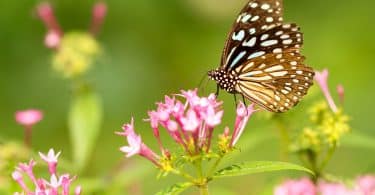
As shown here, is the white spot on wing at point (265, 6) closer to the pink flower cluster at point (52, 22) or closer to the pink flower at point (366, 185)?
the pink flower at point (366, 185)

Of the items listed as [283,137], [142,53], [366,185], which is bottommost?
[366,185]

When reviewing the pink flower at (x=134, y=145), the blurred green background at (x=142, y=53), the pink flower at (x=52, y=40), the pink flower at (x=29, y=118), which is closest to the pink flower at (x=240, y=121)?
the pink flower at (x=134, y=145)

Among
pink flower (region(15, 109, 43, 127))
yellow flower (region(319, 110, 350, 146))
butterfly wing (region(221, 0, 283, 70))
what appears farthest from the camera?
pink flower (region(15, 109, 43, 127))

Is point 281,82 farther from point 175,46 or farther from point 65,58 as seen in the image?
point 175,46

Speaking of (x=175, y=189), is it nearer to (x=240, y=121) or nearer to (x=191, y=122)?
(x=191, y=122)

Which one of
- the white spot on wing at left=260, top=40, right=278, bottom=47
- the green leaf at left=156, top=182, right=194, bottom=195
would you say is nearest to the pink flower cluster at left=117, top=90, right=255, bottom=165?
the green leaf at left=156, top=182, right=194, bottom=195

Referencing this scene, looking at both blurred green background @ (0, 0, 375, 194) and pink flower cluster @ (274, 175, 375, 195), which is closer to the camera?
pink flower cluster @ (274, 175, 375, 195)

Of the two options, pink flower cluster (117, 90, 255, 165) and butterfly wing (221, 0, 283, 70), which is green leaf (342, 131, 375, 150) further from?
pink flower cluster (117, 90, 255, 165)

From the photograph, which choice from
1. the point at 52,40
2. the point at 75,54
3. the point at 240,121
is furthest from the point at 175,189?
the point at 52,40
